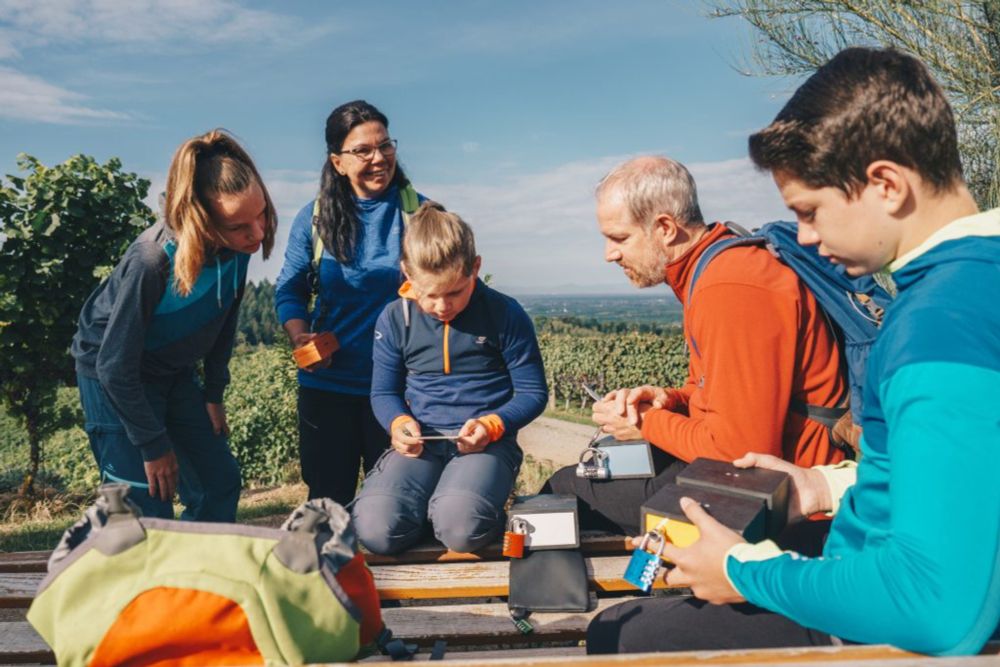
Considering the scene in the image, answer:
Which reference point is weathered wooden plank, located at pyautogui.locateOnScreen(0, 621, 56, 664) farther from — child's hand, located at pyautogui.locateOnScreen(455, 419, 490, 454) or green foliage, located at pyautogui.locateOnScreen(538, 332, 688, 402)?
green foliage, located at pyautogui.locateOnScreen(538, 332, 688, 402)

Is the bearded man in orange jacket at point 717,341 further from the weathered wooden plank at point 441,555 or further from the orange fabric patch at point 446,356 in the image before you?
the orange fabric patch at point 446,356

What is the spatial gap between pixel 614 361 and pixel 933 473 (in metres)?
18.7

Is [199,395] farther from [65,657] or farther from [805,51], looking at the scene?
[805,51]

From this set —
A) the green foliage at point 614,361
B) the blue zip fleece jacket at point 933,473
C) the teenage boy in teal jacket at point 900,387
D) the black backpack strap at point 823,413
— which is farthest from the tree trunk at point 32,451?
the green foliage at point 614,361

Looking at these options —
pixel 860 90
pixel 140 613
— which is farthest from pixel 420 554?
pixel 860 90

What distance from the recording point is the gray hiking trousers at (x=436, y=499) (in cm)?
274

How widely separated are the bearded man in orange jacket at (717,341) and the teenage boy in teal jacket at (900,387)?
2.15ft

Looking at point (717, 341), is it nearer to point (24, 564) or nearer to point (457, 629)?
point (457, 629)

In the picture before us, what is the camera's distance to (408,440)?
10.2 feet

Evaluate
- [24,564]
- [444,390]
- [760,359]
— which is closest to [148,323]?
[24,564]

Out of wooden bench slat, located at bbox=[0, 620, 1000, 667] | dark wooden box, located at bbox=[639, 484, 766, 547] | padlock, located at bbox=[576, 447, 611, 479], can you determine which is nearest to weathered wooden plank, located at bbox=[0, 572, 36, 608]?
wooden bench slat, located at bbox=[0, 620, 1000, 667]

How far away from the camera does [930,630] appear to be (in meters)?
1.33

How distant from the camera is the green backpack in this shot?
5.04 feet

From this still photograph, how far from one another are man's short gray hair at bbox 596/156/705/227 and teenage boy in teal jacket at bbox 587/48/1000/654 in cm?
102
